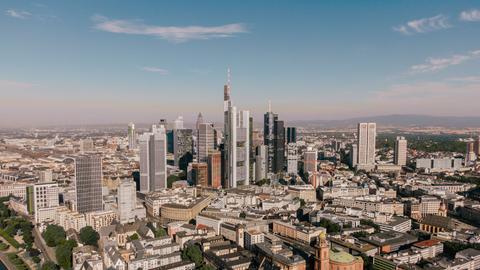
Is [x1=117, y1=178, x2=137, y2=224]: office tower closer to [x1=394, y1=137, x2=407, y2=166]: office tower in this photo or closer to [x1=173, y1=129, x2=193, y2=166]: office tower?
[x1=173, y1=129, x2=193, y2=166]: office tower

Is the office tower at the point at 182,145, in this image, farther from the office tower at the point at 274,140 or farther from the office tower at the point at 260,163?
the office tower at the point at 260,163

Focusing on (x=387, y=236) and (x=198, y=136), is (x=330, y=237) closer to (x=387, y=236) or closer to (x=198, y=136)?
(x=387, y=236)

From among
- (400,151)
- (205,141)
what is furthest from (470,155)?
(205,141)

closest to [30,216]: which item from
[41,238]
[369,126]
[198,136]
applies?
[41,238]

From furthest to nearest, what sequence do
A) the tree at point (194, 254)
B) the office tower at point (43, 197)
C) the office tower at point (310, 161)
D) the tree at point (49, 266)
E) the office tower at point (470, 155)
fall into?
the office tower at point (470, 155), the office tower at point (310, 161), the office tower at point (43, 197), the tree at point (194, 254), the tree at point (49, 266)

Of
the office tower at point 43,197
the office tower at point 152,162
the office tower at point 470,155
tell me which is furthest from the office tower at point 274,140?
the office tower at point 470,155

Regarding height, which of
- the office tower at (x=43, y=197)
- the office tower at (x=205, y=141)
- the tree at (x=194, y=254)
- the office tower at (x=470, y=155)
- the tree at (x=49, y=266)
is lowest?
the tree at (x=49, y=266)
